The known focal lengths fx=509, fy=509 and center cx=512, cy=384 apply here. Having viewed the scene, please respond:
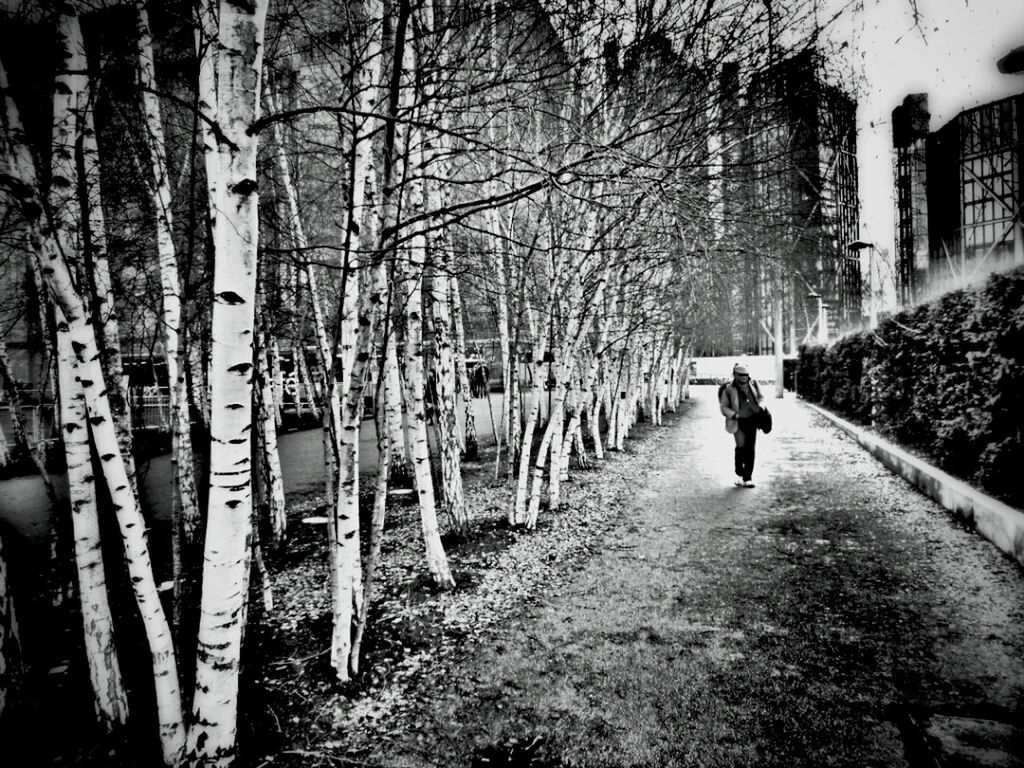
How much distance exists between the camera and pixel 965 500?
19.9 feet

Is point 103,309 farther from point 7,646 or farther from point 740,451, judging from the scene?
point 740,451

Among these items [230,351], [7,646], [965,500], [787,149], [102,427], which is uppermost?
[787,149]

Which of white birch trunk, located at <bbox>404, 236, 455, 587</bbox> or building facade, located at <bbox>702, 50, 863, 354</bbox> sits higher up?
building facade, located at <bbox>702, 50, 863, 354</bbox>

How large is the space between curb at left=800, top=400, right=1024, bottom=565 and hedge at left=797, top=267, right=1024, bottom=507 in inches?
9.2

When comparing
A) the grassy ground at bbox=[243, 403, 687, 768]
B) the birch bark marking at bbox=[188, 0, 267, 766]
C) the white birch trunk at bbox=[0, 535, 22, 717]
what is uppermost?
the birch bark marking at bbox=[188, 0, 267, 766]

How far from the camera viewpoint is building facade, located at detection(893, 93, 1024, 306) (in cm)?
1448

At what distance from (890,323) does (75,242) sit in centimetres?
1251

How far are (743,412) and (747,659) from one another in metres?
5.28

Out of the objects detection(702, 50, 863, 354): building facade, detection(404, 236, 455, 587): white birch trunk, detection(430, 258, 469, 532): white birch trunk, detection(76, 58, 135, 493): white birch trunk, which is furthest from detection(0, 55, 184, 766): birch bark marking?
detection(702, 50, 863, 354): building facade

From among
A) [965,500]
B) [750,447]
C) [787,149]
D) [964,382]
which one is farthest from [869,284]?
[787,149]

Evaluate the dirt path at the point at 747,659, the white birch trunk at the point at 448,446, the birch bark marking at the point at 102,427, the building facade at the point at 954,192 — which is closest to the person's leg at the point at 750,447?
the dirt path at the point at 747,659

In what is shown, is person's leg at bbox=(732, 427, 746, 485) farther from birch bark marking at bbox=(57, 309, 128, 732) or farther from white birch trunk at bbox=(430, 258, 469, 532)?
birch bark marking at bbox=(57, 309, 128, 732)

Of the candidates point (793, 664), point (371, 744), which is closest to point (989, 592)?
point (793, 664)

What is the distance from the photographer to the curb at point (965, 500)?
195 inches
